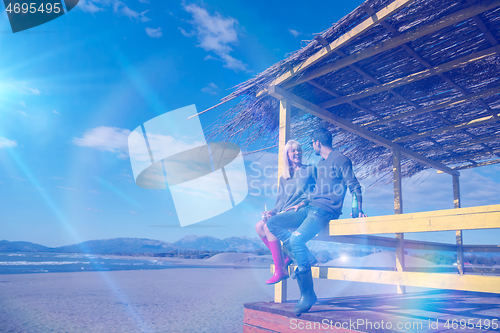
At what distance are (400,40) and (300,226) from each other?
6.15 ft

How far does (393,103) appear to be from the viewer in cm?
393

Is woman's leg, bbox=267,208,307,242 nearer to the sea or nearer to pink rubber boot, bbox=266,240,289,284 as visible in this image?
pink rubber boot, bbox=266,240,289,284

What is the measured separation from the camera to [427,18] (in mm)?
2531

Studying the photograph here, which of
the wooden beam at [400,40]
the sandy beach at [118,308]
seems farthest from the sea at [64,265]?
the wooden beam at [400,40]

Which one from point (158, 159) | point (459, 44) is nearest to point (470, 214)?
point (459, 44)

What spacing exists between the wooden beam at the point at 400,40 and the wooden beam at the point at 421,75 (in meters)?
0.65

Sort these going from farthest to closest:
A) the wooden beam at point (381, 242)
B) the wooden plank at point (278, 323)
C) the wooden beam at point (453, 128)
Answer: the wooden beam at point (453, 128) → the wooden beam at point (381, 242) → the wooden plank at point (278, 323)

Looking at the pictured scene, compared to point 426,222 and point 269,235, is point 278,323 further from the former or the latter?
point 426,222

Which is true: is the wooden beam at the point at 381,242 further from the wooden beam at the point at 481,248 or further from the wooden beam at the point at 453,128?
the wooden beam at the point at 453,128

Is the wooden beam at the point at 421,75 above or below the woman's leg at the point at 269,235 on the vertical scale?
above

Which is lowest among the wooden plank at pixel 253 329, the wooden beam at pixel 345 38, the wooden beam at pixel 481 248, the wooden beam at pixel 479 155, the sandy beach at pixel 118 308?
the sandy beach at pixel 118 308

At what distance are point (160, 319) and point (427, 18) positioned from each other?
620 cm

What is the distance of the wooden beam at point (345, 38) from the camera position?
241 cm

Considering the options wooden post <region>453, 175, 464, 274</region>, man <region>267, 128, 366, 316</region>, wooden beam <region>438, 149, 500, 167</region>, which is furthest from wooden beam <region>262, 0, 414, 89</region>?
wooden post <region>453, 175, 464, 274</region>
